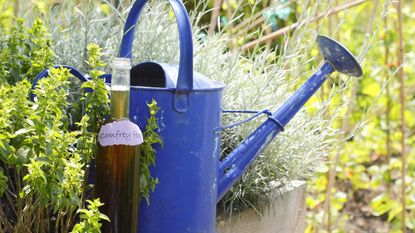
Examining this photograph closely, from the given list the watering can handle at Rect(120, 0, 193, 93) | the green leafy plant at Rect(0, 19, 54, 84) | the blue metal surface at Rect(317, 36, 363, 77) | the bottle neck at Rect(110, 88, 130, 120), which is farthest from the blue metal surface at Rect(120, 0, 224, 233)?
the blue metal surface at Rect(317, 36, 363, 77)

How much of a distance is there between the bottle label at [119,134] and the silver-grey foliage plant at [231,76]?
48 centimetres

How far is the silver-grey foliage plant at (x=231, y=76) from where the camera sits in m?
1.80

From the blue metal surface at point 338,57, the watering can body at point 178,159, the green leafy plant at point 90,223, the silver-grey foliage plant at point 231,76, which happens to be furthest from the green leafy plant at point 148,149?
the blue metal surface at point 338,57

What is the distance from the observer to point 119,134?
49.9 inches

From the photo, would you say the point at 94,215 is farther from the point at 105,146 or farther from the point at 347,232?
the point at 347,232

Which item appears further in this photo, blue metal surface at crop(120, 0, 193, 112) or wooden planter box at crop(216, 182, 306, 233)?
wooden planter box at crop(216, 182, 306, 233)

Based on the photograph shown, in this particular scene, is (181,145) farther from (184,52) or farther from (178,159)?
(184,52)

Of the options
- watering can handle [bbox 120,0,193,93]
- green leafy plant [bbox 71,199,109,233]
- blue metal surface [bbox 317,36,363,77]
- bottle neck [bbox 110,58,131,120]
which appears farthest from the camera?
blue metal surface [bbox 317,36,363,77]

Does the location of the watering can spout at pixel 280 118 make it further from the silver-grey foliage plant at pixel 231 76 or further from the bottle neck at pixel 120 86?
the bottle neck at pixel 120 86

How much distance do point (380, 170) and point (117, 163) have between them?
2.77m

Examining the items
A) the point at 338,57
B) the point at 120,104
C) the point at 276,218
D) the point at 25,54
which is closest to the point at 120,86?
the point at 120,104

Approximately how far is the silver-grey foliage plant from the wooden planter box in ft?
0.10

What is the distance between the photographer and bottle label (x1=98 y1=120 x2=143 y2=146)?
1.27 meters

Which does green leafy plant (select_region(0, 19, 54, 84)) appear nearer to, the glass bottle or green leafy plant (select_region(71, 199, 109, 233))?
the glass bottle
